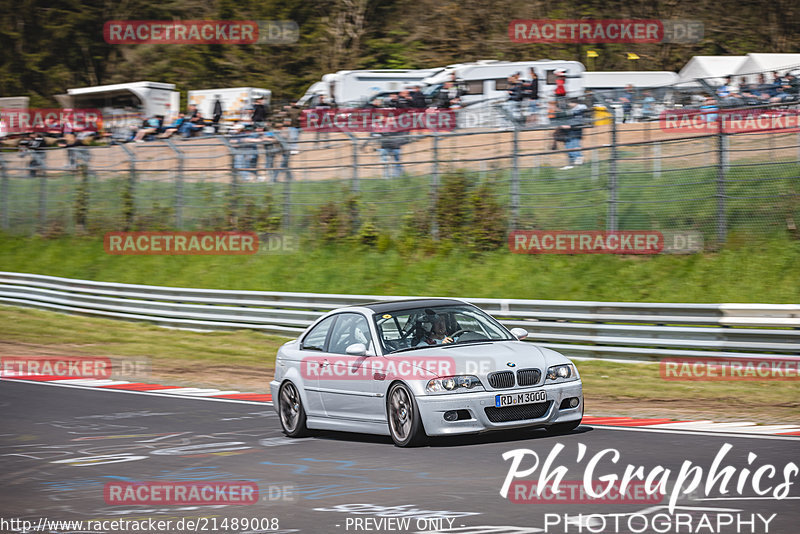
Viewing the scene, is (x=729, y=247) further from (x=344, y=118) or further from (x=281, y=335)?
(x=344, y=118)

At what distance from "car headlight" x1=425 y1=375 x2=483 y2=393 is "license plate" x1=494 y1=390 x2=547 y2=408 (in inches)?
7.6

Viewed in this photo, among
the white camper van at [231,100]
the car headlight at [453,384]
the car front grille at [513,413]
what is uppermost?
the white camper van at [231,100]

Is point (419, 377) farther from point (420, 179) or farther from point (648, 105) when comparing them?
point (420, 179)

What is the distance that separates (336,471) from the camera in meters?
9.23

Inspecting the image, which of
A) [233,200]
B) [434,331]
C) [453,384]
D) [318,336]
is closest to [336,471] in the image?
[453,384]

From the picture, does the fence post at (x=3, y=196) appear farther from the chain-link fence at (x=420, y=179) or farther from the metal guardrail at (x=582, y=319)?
the metal guardrail at (x=582, y=319)

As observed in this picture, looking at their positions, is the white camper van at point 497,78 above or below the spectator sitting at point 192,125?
above

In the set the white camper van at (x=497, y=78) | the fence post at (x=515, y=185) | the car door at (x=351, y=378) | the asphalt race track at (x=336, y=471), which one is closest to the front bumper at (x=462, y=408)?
the asphalt race track at (x=336, y=471)

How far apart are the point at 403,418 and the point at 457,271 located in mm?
13841

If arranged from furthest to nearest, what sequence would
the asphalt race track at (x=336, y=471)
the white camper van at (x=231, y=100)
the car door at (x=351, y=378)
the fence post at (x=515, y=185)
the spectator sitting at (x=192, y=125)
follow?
the white camper van at (x=231, y=100)
the spectator sitting at (x=192, y=125)
the fence post at (x=515, y=185)
the car door at (x=351, y=378)
the asphalt race track at (x=336, y=471)

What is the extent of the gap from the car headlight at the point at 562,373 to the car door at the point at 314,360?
7.82ft

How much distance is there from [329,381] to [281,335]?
37.7ft

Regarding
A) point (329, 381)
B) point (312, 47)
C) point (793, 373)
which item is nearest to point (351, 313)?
Result: point (329, 381)

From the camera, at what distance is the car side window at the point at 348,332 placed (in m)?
11.2
